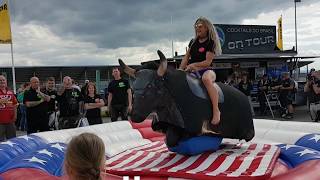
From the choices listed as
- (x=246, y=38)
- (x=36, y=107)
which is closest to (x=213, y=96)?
(x=36, y=107)

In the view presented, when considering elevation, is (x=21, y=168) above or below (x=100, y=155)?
below

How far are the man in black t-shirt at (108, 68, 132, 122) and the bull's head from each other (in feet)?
9.76

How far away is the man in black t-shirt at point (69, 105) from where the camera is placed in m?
6.66

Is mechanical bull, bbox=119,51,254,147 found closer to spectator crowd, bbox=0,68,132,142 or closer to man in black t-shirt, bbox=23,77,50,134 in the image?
spectator crowd, bbox=0,68,132,142

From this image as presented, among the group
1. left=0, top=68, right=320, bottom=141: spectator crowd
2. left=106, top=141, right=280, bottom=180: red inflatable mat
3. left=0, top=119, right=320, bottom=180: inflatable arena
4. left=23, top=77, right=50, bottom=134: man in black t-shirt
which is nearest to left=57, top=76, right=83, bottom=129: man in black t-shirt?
left=0, top=68, right=320, bottom=141: spectator crowd

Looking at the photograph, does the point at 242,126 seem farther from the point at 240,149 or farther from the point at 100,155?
the point at 100,155

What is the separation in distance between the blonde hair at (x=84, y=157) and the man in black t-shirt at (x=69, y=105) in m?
5.04

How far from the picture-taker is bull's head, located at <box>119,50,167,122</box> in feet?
12.1

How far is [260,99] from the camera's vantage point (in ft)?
42.7

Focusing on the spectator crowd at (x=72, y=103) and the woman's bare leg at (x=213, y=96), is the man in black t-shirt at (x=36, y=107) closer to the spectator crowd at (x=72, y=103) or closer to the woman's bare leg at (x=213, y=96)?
the spectator crowd at (x=72, y=103)

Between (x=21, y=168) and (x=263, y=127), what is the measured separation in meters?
3.48

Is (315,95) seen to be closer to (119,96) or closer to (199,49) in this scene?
(119,96)

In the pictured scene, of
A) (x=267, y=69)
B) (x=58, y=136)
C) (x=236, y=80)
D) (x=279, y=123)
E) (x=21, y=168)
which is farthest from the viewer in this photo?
Result: (x=267, y=69)

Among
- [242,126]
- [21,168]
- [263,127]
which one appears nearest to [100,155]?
[21,168]
